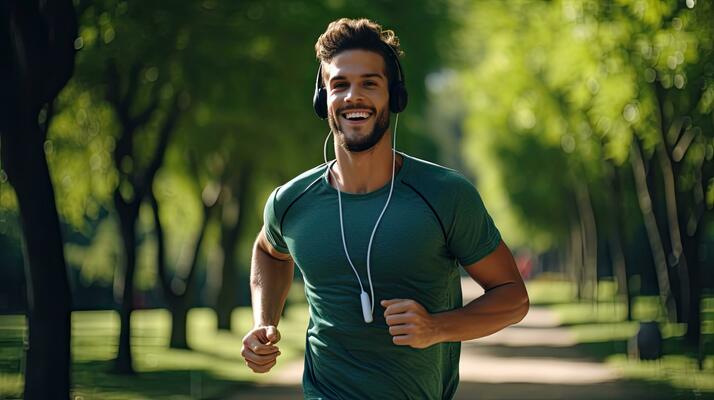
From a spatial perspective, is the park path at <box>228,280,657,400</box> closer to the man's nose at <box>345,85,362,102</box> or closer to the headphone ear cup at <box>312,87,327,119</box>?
the headphone ear cup at <box>312,87,327,119</box>

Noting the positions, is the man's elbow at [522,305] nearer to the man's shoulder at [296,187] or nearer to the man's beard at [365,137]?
the man's beard at [365,137]

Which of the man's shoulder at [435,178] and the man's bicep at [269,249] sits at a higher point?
the man's shoulder at [435,178]

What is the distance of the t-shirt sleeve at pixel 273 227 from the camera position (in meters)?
5.11

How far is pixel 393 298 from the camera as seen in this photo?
4738 millimetres

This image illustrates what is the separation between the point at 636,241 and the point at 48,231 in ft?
167

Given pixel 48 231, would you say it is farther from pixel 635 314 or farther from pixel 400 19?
pixel 635 314

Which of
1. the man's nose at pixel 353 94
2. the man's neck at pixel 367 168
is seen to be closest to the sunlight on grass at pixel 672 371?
the man's neck at pixel 367 168

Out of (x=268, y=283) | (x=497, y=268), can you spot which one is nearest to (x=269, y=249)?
(x=268, y=283)

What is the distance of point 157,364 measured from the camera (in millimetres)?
25891

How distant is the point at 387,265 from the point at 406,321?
13.5 inches

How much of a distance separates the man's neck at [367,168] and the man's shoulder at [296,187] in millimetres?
141

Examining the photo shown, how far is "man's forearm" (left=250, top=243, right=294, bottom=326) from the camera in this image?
5148 millimetres

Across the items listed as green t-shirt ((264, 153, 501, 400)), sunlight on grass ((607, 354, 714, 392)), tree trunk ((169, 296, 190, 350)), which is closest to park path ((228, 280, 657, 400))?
sunlight on grass ((607, 354, 714, 392))

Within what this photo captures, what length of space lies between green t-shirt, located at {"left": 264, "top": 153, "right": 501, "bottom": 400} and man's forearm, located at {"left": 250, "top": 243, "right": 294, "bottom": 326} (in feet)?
0.80
